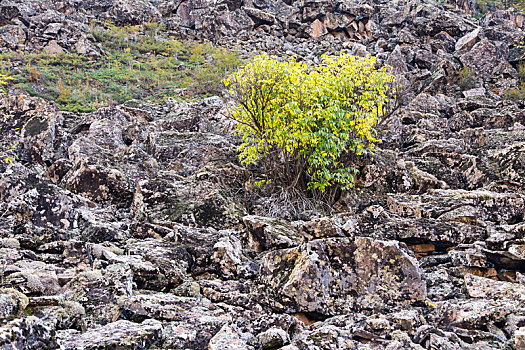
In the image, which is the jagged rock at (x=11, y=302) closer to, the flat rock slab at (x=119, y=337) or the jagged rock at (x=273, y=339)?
the flat rock slab at (x=119, y=337)

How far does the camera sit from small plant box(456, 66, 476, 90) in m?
30.8

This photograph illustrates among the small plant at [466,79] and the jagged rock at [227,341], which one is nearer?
the jagged rock at [227,341]

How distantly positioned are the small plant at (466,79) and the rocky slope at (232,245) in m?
9.30

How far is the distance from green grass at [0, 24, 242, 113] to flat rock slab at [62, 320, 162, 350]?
74.1ft

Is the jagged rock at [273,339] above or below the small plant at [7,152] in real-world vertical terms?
above

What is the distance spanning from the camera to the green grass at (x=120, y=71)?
91.7 ft

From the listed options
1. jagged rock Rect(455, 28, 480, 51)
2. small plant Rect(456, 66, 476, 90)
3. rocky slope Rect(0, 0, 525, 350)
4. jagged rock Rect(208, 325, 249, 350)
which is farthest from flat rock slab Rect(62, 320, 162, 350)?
jagged rock Rect(455, 28, 480, 51)

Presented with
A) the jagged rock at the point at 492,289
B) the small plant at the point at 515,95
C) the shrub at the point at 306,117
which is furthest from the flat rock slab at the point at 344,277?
the small plant at the point at 515,95

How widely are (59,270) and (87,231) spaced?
232cm

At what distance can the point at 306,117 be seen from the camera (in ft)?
41.0

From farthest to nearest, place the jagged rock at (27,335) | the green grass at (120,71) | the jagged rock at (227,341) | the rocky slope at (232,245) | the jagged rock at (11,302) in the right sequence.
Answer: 1. the green grass at (120,71)
2. the rocky slope at (232,245)
3. the jagged rock at (227,341)
4. the jagged rock at (11,302)
5. the jagged rock at (27,335)

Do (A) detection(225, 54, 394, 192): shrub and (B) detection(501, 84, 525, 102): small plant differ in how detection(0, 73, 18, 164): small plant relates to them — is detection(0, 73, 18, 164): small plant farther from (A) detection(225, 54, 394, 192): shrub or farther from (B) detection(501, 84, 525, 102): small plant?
(B) detection(501, 84, 525, 102): small plant

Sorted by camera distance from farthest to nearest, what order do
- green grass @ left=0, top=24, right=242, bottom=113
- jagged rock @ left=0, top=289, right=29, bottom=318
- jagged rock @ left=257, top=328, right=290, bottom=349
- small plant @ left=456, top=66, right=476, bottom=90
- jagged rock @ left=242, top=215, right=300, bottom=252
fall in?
1. small plant @ left=456, top=66, right=476, bottom=90
2. green grass @ left=0, top=24, right=242, bottom=113
3. jagged rock @ left=242, top=215, right=300, bottom=252
4. jagged rock @ left=257, top=328, right=290, bottom=349
5. jagged rock @ left=0, top=289, right=29, bottom=318

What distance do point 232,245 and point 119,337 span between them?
4395 mm
